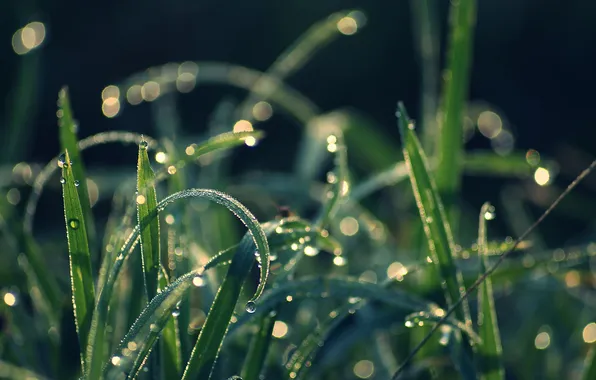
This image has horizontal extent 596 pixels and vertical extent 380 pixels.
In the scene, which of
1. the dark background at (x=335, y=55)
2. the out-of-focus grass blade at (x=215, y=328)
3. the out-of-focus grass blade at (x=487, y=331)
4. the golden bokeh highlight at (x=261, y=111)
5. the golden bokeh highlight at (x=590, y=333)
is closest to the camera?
the out-of-focus grass blade at (x=215, y=328)

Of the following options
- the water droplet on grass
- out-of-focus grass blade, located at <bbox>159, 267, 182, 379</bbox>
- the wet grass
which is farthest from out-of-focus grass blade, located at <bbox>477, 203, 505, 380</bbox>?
the water droplet on grass

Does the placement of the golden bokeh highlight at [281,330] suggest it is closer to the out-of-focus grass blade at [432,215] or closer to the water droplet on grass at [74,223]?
the out-of-focus grass blade at [432,215]

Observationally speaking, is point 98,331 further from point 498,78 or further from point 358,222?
point 498,78

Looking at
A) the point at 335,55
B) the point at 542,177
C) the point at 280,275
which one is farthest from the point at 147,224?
the point at 335,55

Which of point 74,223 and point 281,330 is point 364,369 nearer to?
point 281,330

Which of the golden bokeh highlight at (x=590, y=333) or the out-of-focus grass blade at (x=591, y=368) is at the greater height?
the golden bokeh highlight at (x=590, y=333)

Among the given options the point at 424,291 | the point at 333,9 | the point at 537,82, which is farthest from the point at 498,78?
the point at 424,291

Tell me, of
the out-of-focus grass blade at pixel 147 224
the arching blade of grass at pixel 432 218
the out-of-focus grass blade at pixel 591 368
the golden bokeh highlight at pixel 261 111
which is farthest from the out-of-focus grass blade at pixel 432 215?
the golden bokeh highlight at pixel 261 111
